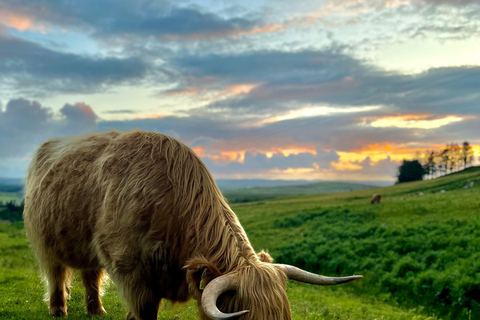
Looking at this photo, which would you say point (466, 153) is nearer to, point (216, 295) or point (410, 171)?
point (410, 171)

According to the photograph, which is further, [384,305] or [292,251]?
[292,251]

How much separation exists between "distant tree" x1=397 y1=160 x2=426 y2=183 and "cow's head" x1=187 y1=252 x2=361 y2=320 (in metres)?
115

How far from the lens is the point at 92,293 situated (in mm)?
8570

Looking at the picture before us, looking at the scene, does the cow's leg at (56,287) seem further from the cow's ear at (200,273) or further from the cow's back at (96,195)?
the cow's ear at (200,273)

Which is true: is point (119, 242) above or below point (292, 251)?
above

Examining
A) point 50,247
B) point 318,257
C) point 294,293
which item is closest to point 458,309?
point 294,293

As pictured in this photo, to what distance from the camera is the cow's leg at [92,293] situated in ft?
28.0

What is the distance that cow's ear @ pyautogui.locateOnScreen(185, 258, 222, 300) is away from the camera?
496cm

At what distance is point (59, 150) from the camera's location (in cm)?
858

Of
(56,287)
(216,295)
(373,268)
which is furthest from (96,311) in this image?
(373,268)

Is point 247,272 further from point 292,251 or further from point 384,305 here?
point 292,251

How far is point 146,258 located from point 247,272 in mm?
1886

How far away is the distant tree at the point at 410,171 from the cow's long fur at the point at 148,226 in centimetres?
11421

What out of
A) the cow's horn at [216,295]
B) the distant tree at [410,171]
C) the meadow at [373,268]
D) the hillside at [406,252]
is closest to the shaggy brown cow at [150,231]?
the cow's horn at [216,295]
